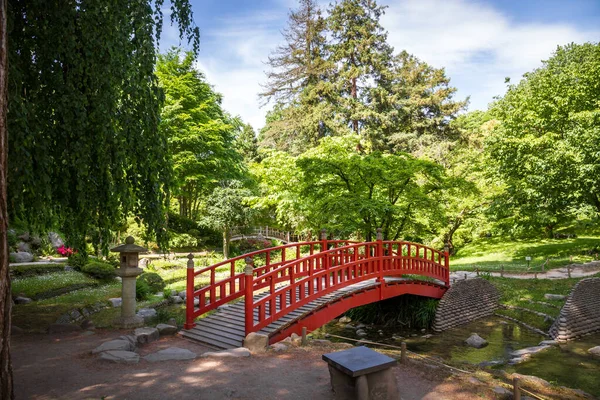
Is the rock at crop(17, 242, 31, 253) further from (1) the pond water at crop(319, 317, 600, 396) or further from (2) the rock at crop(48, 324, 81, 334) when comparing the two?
(1) the pond water at crop(319, 317, 600, 396)

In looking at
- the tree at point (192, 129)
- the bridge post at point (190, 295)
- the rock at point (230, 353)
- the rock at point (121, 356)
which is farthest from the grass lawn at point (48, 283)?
the tree at point (192, 129)

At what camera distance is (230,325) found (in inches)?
318

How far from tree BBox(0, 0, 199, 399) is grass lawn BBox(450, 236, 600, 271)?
18202 millimetres

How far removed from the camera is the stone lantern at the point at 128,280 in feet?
27.0

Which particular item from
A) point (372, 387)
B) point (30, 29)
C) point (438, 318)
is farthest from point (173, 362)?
point (438, 318)

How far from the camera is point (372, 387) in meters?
4.84

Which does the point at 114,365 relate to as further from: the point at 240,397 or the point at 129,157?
the point at 129,157

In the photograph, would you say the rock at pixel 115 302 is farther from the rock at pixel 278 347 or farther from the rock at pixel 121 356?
the rock at pixel 278 347

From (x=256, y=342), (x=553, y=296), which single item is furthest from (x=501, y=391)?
(x=553, y=296)

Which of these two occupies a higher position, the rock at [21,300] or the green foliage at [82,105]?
the green foliage at [82,105]

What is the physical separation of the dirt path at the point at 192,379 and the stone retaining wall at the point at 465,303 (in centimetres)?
633

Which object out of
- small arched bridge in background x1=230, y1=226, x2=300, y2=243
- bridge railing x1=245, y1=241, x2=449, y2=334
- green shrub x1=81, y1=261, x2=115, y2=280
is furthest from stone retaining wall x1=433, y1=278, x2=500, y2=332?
small arched bridge in background x1=230, y1=226, x2=300, y2=243

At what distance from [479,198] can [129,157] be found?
2063 centimetres

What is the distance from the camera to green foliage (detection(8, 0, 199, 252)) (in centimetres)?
492
